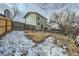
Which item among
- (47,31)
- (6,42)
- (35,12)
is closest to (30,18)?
(35,12)

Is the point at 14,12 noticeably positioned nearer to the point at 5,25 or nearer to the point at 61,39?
the point at 5,25

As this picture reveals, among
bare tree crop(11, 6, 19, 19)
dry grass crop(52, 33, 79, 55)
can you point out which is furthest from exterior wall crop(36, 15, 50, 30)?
bare tree crop(11, 6, 19, 19)

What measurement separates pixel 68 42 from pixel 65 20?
8.3 inches

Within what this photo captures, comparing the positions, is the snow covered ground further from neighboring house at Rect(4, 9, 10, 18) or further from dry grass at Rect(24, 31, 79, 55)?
neighboring house at Rect(4, 9, 10, 18)

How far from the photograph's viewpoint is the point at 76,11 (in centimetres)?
161

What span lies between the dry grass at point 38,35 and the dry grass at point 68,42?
9 centimetres

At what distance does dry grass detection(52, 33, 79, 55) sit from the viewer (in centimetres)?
159

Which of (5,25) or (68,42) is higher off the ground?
(5,25)

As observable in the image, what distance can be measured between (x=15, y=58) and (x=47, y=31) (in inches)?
15.6

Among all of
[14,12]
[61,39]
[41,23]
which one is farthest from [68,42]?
[14,12]

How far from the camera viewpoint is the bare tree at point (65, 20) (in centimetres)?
161

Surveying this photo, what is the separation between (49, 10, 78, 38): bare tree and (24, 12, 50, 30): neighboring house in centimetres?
8

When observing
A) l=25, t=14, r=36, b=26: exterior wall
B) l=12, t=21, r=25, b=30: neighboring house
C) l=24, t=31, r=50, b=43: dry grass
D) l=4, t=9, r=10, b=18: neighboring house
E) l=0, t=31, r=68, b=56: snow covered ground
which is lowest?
l=0, t=31, r=68, b=56: snow covered ground

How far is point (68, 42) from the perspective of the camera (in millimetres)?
1598
